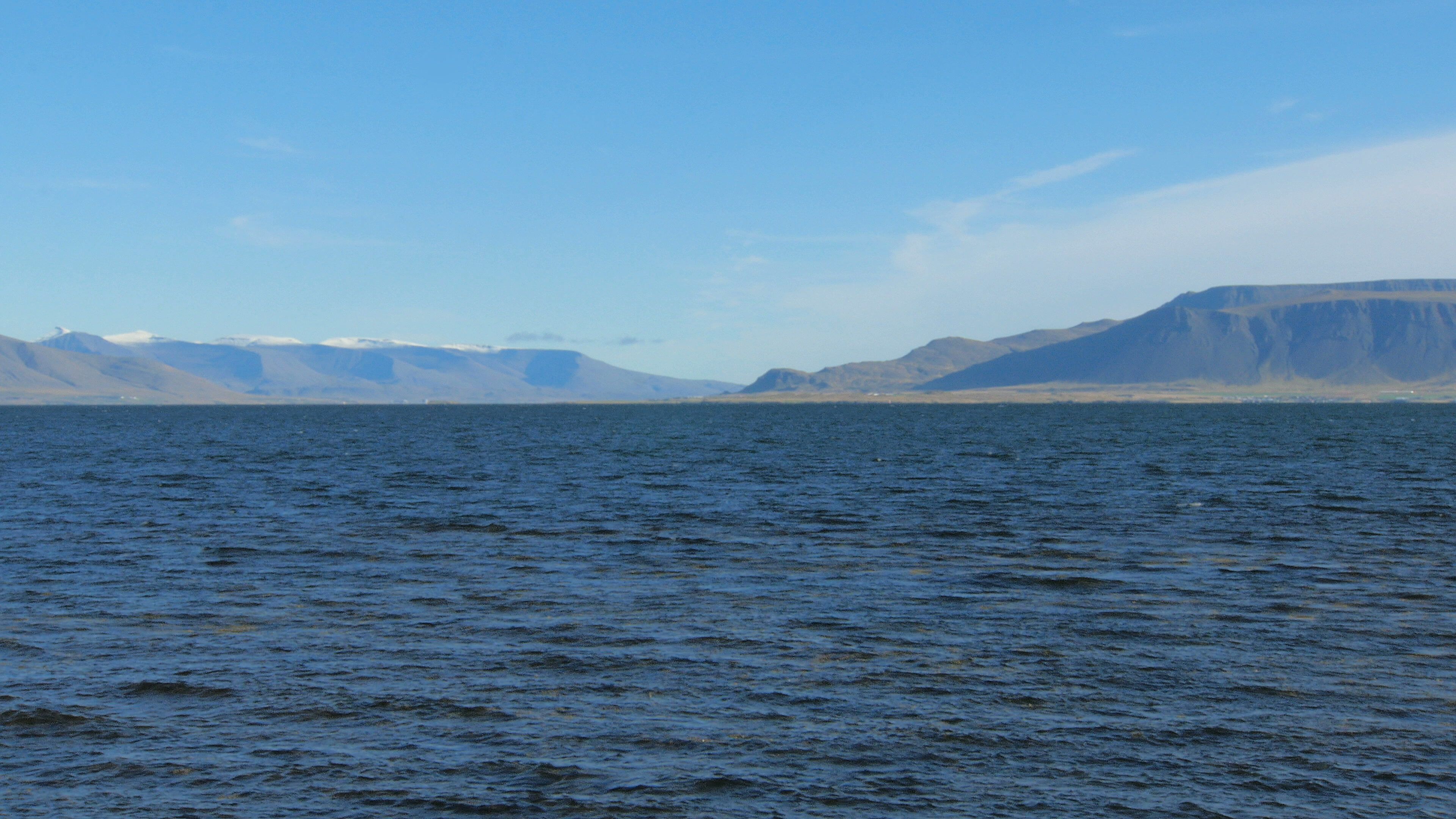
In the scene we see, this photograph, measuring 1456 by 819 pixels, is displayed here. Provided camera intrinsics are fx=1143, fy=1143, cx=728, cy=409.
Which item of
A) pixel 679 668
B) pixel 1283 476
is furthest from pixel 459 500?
pixel 1283 476

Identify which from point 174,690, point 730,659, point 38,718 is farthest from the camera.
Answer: point 730,659

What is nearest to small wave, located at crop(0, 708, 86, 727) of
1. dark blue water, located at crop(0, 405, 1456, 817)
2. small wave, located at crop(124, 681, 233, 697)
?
dark blue water, located at crop(0, 405, 1456, 817)

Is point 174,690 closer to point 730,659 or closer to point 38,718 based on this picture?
point 38,718

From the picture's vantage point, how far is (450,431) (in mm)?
171000

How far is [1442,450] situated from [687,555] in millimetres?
90461

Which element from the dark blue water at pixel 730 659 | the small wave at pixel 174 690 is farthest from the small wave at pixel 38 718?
the small wave at pixel 174 690

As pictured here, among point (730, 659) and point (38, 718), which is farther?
point (730, 659)

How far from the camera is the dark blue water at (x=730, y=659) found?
611 inches

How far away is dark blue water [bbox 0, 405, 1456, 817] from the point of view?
1552 centimetres

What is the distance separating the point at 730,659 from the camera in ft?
73.7

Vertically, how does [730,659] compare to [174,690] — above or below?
below

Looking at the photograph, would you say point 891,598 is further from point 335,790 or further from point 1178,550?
point 335,790

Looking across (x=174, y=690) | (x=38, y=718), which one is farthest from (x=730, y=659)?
(x=38, y=718)

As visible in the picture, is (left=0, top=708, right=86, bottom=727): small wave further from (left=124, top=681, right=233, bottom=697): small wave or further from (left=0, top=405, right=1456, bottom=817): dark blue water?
(left=124, top=681, right=233, bottom=697): small wave
